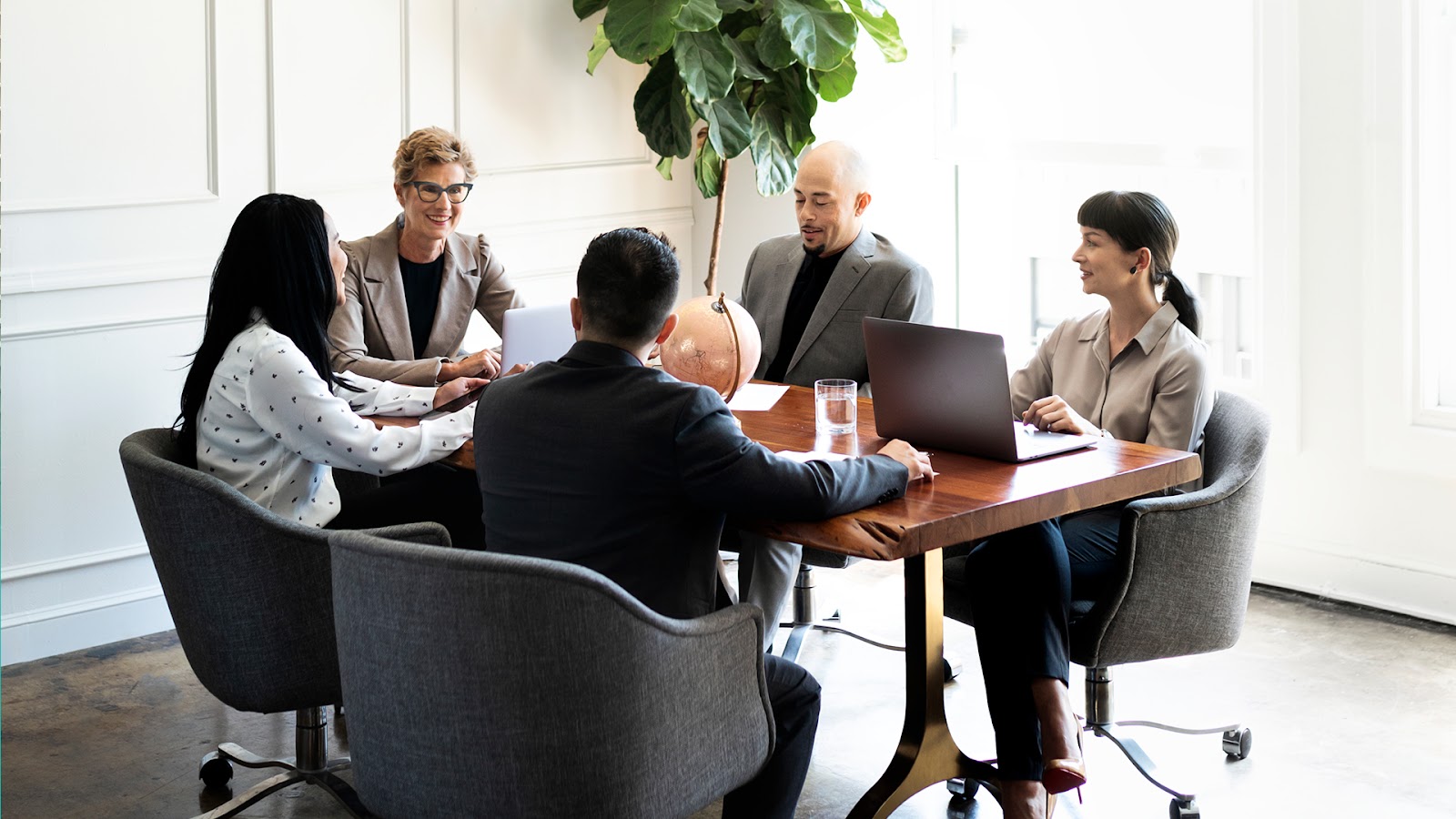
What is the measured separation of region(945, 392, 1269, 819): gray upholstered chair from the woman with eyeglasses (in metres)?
1.63

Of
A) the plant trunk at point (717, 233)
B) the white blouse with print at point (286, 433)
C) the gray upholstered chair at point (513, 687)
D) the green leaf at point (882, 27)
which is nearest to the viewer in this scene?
the gray upholstered chair at point (513, 687)

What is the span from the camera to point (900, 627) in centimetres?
433

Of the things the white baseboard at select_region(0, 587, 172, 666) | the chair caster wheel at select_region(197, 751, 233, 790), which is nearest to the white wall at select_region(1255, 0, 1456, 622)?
the chair caster wheel at select_region(197, 751, 233, 790)

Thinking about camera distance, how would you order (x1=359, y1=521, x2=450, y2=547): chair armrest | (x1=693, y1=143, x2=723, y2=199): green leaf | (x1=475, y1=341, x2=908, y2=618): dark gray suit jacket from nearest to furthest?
(x1=475, y1=341, x2=908, y2=618): dark gray suit jacket → (x1=359, y1=521, x2=450, y2=547): chair armrest → (x1=693, y1=143, x2=723, y2=199): green leaf

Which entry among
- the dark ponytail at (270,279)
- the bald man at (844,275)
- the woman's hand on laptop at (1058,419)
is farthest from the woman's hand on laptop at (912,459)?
the dark ponytail at (270,279)

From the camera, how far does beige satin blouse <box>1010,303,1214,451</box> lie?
122 inches

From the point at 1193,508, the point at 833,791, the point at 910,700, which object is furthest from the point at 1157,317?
the point at 833,791

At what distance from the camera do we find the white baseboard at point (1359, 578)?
421 cm

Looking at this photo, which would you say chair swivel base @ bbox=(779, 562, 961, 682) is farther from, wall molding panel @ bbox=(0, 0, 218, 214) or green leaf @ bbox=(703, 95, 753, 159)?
wall molding panel @ bbox=(0, 0, 218, 214)

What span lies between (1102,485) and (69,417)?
9.71 ft

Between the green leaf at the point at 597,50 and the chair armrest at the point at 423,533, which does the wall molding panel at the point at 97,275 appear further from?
the chair armrest at the point at 423,533

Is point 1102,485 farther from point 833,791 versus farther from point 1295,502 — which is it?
point 1295,502

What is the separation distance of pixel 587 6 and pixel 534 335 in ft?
6.82

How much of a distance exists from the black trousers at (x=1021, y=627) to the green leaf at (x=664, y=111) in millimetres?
2472
